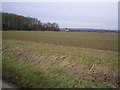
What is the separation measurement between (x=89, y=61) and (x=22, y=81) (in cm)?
481

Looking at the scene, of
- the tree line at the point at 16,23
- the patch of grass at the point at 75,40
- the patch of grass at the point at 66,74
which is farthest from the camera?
the tree line at the point at 16,23

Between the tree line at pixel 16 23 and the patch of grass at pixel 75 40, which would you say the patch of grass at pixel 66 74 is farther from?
the tree line at pixel 16 23

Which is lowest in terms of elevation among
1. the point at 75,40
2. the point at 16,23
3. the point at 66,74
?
the point at 66,74

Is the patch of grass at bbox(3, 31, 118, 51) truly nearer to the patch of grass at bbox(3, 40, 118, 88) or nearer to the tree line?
the patch of grass at bbox(3, 40, 118, 88)

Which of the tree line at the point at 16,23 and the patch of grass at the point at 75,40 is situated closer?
the patch of grass at the point at 75,40

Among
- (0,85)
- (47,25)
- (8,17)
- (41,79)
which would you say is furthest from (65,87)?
(47,25)

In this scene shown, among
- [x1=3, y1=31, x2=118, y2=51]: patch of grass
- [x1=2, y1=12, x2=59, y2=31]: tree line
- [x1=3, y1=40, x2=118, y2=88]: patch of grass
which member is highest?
[x1=2, y1=12, x2=59, y2=31]: tree line

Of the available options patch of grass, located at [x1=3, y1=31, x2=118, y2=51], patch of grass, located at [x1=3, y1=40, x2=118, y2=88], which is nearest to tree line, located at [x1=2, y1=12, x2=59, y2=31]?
patch of grass, located at [x1=3, y1=31, x2=118, y2=51]

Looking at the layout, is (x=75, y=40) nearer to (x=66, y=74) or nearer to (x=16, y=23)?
(x=66, y=74)

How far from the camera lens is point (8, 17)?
218 feet

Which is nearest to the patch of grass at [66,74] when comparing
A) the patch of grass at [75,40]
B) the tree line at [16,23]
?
the patch of grass at [75,40]

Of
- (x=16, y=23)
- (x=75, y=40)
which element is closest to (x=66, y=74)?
(x=75, y=40)

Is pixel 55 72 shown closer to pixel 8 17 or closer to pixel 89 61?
pixel 89 61

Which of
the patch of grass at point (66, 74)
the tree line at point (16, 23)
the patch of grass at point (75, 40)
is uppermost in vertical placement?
the tree line at point (16, 23)
